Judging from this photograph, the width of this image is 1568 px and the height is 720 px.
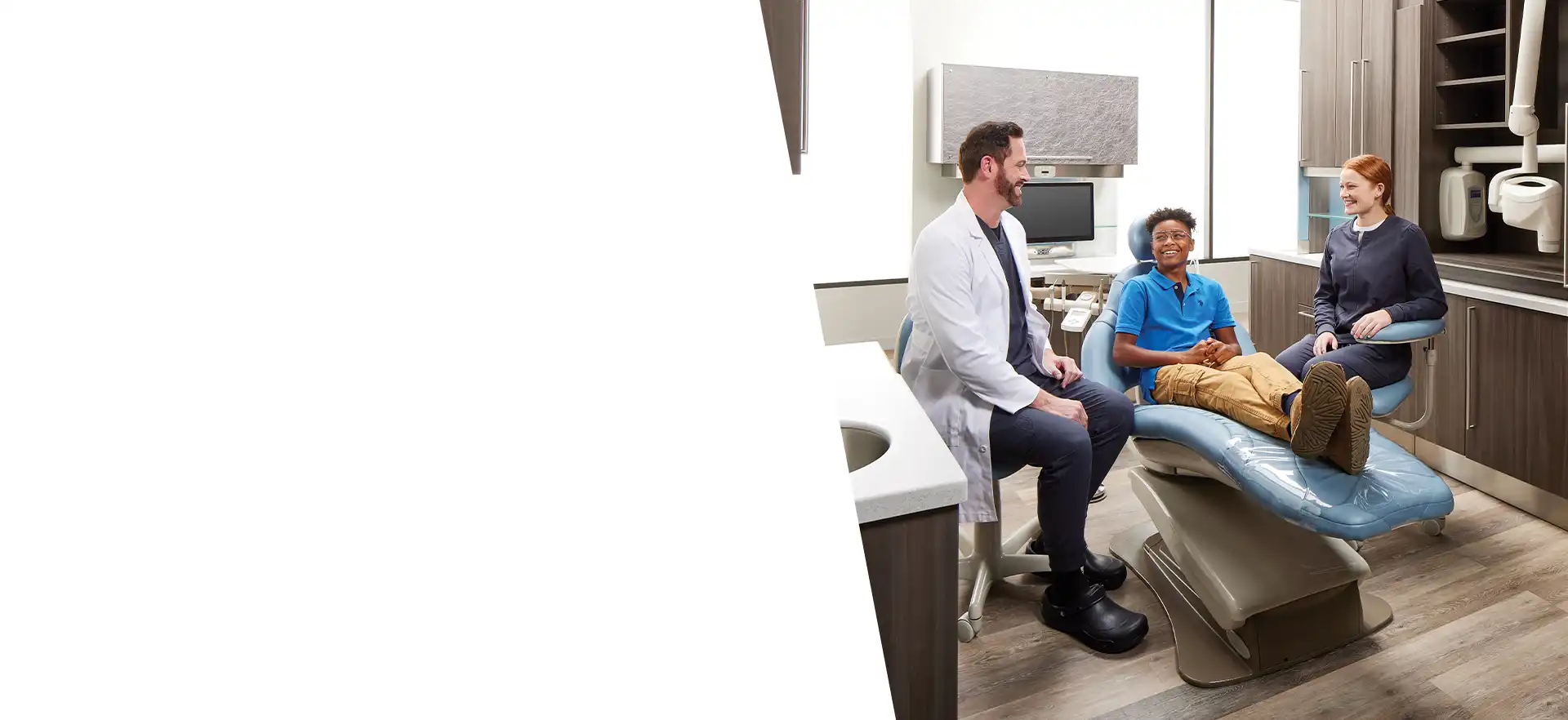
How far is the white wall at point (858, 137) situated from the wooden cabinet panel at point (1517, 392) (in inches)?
135

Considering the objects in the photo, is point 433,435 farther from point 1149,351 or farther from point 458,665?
point 1149,351

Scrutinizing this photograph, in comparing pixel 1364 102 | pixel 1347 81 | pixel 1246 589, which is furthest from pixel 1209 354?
pixel 1347 81

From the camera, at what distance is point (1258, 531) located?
2.52 metres

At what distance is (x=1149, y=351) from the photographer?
2.94 m

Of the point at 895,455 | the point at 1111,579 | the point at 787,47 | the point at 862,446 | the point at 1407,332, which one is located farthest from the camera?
the point at 1407,332

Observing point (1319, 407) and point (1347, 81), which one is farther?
point (1347, 81)

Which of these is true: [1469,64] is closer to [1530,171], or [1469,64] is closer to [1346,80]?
[1346,80]

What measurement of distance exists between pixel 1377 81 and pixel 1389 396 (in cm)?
181

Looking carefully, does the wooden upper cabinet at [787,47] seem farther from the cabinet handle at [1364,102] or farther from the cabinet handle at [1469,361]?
the cabinet handle at [1364,102]

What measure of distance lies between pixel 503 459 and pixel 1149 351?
9.68 feet

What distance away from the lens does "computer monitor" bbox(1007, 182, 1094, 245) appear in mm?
6707

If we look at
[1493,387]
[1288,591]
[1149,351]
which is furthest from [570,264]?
[1493,387]

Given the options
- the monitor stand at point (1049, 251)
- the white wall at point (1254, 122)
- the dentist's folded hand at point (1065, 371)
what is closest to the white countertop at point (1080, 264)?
the monitor stand at point (1049, 251)

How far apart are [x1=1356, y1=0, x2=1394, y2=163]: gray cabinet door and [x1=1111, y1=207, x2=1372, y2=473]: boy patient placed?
6.01 ft
